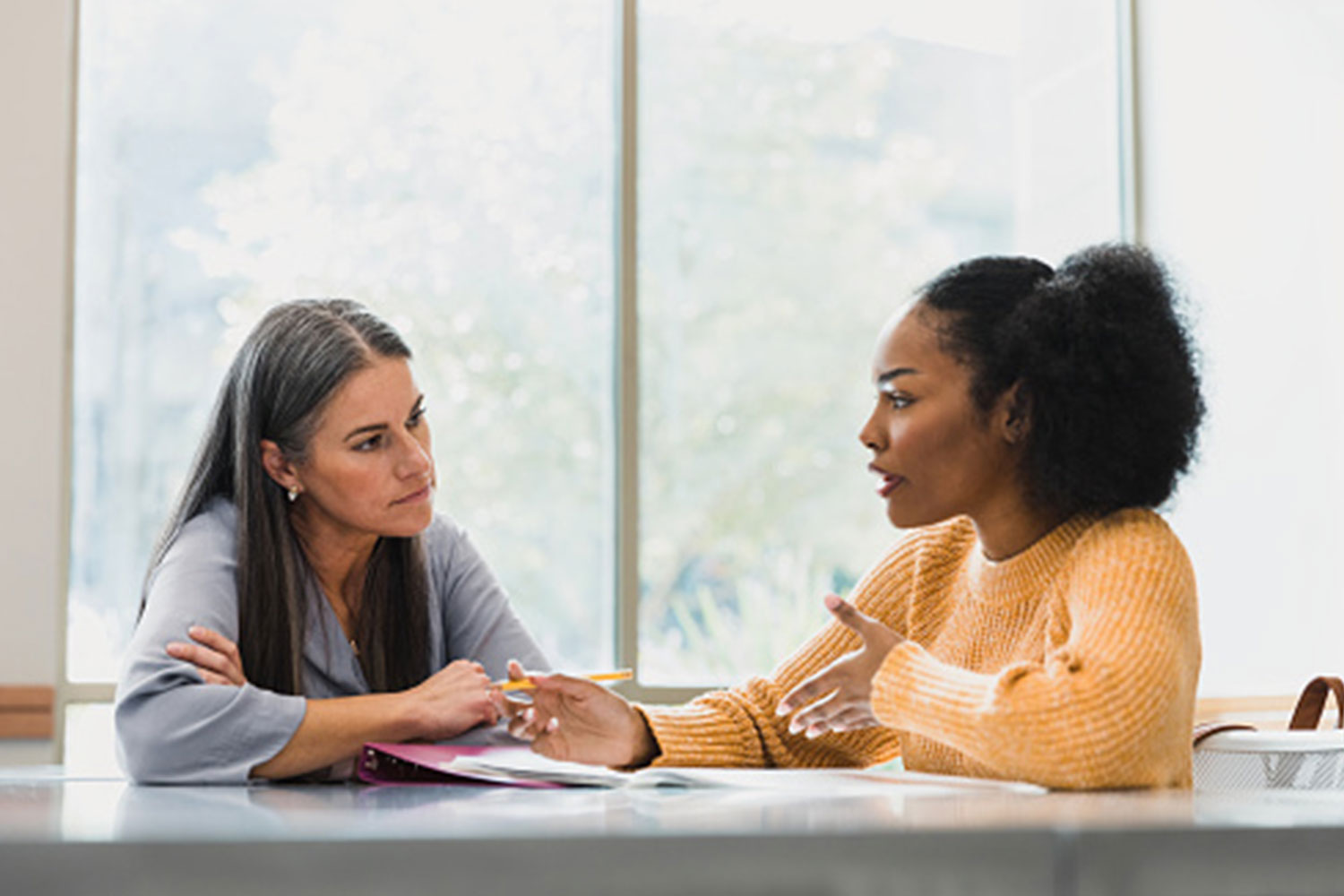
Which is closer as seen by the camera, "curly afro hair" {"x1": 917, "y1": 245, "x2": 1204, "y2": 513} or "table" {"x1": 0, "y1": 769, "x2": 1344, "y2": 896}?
"table" {"x1": 0, "y1": 769, "x2": 1344, "y2": 896}

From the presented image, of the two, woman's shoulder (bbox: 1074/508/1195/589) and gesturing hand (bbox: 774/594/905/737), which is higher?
woman's shoulder (bbox: 1074/508/1195/589)

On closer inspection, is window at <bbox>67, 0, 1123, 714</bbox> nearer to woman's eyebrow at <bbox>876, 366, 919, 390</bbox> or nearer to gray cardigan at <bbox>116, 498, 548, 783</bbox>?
gray cardigan at <bbox>116, 498, 548, 783</bbox>

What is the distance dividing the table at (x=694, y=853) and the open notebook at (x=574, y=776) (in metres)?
0.32

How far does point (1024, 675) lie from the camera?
119 centimetres

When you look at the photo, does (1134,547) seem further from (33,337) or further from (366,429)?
(33,337)

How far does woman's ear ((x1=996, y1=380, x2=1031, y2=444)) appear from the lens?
143 centimetres

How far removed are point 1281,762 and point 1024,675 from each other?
32.2 inches

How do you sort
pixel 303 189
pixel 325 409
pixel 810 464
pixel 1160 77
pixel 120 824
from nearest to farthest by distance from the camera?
1. pixel 120 824
2. pixel 325 409
3. pixel 303 189
4. pixel 810 464
5. pixel 1160 77

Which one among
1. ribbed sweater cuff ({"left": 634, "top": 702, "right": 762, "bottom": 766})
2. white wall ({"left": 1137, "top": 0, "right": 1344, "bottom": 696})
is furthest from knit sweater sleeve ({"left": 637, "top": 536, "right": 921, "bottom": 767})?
white wall ({"left": 1137, "top": 0, "right": 1344, "bottom": 696})

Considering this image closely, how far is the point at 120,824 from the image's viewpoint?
73 centimetres

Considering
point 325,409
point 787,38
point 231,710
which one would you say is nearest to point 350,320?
point 325,409

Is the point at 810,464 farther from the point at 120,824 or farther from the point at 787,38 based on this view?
the point at 120,824

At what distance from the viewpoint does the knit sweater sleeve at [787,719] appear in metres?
1.58

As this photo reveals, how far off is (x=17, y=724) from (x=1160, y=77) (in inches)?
127
